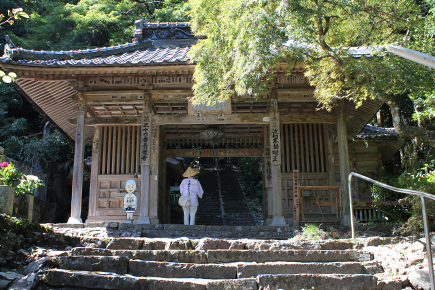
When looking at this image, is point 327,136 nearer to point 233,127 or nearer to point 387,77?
point 233,127

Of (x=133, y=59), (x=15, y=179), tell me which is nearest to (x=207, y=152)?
(x=133, y=59)

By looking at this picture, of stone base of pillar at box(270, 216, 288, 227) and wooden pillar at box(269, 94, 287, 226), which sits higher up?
wooden pillar at box(269, 94, 287, 226)

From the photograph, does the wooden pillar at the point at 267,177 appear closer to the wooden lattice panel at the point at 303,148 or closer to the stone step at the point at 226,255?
the wooden lattice panel at the point at 303,148

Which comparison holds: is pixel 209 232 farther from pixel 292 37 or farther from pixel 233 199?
pixel 233 199

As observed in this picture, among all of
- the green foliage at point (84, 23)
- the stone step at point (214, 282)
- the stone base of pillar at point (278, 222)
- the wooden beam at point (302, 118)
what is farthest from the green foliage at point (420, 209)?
the green foliage at point (84, 23)

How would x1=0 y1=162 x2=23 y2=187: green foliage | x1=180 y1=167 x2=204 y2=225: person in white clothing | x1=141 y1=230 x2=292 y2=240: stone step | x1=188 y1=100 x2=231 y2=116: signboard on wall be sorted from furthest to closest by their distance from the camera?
x1=188 y1=100 x2=231 y2=116: signboard on wall
x1=180 y1=167 x2=204 y2=225: person in white clothing
x1=141 y1=230 x2=292 y2=240: stone step
x1=0 y1=162 x2=23 y2=187: green foliage

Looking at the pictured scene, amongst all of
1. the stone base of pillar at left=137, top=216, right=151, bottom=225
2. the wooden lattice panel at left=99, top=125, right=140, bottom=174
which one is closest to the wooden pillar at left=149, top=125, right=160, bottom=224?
the wooden lattice panel at left=99, top=125, right=140, bottom=174

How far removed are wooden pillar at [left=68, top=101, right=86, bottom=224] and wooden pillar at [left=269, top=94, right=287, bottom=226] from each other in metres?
4.92

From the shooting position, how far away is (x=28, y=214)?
716 centimetres

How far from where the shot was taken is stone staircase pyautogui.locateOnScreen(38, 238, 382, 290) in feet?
16.8

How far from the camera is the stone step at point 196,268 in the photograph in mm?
5539

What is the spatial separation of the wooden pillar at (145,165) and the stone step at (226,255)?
147 inches

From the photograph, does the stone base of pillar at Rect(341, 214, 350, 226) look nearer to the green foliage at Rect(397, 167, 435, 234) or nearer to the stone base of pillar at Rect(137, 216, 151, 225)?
the green foliage at Rect(397, 167, 435, 234)

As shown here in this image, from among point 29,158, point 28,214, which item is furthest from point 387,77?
point 29,158
